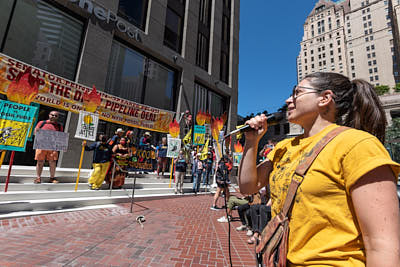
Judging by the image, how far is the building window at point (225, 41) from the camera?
67.4 ft

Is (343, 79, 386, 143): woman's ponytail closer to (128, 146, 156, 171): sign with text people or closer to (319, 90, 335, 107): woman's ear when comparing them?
(319, 90, 335, 107): woman's ear

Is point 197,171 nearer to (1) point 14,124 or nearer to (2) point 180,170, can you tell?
(2) point 180,170

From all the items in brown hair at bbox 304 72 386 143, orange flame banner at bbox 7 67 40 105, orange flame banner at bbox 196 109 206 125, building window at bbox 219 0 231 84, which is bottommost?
brown hair at bbox 304 72 386 143

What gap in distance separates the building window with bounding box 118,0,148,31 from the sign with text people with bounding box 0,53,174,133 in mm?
6134

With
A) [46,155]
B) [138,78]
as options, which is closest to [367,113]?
[46,155]

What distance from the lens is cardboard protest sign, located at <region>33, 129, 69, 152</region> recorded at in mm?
5583

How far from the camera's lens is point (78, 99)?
361 inches

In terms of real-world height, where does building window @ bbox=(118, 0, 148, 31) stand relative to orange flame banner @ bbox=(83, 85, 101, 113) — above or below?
above

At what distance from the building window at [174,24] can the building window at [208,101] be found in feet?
12.6

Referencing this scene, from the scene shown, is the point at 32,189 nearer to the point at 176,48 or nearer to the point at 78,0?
the point at 78,0

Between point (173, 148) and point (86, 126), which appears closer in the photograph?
point (86, 126)

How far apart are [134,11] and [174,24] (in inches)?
144

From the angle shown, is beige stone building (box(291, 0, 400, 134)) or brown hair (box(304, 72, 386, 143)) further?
beige stone building (box(291, 0, 400, 134))

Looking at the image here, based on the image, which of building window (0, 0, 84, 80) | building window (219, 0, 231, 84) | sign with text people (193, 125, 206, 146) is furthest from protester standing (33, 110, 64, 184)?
building window (219, 0, 231, 84)
